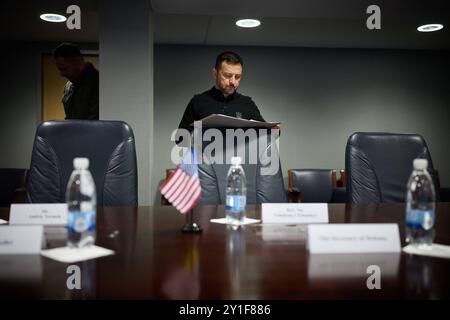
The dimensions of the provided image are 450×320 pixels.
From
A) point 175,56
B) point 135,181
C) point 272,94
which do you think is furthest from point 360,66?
point 135,181

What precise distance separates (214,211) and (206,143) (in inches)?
25.5

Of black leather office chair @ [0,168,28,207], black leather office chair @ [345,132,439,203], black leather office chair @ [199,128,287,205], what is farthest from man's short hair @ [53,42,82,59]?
black leather office chair @ [345,132,439,203]

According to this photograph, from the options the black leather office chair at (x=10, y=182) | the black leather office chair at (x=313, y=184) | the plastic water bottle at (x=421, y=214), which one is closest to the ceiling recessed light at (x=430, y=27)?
the black leather office chair at (x=313, y=184)

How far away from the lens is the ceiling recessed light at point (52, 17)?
4.31m

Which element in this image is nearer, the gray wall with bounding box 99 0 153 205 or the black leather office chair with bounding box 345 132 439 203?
the black leather office chair with bounding box 345 132 439 203

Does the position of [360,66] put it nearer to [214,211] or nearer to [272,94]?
[272,94]

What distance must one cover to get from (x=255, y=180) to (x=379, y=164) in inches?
24.9

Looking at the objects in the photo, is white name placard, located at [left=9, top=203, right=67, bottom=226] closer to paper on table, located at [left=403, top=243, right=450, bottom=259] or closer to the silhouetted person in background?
paper on table, located at [left=403, top=243, right=450, bottom=259]

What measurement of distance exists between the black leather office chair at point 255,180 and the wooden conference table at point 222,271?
2.99 ft

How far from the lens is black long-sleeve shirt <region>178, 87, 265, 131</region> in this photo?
3164 millimetres

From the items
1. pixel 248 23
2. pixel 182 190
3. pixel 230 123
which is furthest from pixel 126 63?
pixel 182 190

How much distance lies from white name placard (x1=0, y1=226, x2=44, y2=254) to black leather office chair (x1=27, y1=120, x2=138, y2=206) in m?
0.95

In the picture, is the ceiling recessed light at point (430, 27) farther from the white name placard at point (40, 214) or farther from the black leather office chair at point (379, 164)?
the white name placard at point (40, 214)

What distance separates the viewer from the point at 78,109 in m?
3.77
